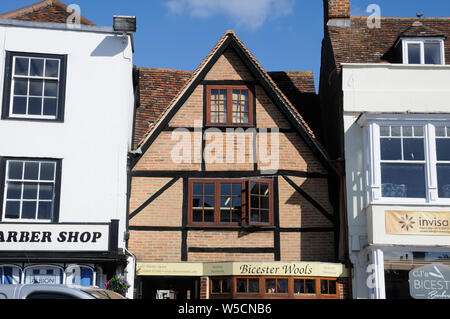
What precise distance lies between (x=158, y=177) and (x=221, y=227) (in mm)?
2145

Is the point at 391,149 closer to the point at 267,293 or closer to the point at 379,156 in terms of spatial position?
the point at 379,156

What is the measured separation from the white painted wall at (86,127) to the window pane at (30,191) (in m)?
0.67

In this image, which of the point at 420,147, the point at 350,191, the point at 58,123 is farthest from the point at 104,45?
the point at 420,147

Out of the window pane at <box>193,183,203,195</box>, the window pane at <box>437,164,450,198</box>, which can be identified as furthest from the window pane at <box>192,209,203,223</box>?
the window pane at <box>437,164,450,198</box>

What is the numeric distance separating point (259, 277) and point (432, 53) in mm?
8012

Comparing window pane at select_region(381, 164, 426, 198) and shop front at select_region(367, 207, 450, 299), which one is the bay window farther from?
shop front at select_region(367, 207, 450, 299)

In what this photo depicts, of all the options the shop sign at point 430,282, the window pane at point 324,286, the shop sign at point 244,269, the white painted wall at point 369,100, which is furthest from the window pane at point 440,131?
the window pane at point 324,286

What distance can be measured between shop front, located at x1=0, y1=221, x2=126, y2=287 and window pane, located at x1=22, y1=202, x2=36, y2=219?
0.37 meters

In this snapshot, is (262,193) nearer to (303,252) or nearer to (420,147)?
(303,252)

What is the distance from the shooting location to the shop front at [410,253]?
1520 cm

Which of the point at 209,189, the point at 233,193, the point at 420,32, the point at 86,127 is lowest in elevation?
the point at 233,193

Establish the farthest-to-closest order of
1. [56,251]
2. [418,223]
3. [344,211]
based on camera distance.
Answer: [344,211] → [418,223] → [56,251]

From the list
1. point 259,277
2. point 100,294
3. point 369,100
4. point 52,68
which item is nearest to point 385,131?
point 369,100

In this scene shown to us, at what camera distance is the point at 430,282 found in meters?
15.2
